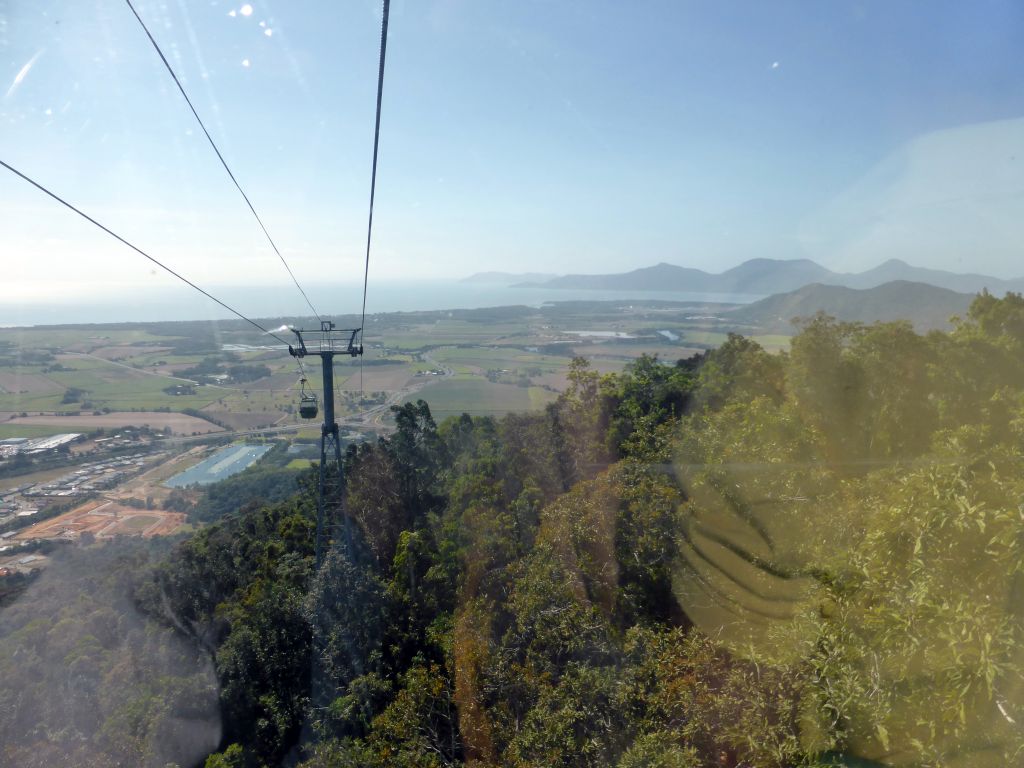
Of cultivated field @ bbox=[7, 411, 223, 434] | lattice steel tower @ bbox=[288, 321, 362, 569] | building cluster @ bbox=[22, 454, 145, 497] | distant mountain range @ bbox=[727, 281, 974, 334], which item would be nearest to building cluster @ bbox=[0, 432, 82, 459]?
cultivated field @ bbox=[7, 411, 223, 434]

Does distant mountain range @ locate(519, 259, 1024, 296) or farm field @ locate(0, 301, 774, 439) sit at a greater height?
distant mountain range @ locate(519, 259, 1024, 296)

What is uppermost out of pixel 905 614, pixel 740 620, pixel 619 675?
pixel 905 614

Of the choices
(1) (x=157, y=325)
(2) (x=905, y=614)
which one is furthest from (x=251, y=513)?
(1) (x=157, y=325)

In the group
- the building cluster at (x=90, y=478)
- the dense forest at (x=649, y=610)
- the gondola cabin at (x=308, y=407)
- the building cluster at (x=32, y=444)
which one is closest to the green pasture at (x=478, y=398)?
the dense forest at (x=649, y=610)

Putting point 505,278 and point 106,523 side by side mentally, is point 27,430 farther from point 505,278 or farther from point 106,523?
point 505,278

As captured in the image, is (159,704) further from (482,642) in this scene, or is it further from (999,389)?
(999,389)

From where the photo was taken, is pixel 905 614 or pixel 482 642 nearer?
pixel 905 614

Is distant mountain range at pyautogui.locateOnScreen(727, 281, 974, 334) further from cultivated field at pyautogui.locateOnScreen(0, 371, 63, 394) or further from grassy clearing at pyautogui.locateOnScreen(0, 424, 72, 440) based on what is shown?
cultivated field at pyautogui.locateOnScreen(0, 371, 63, 394)

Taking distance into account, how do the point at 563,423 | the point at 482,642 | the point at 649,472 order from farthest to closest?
the point at 563,423, the point at 649,472, the point at 482,642
